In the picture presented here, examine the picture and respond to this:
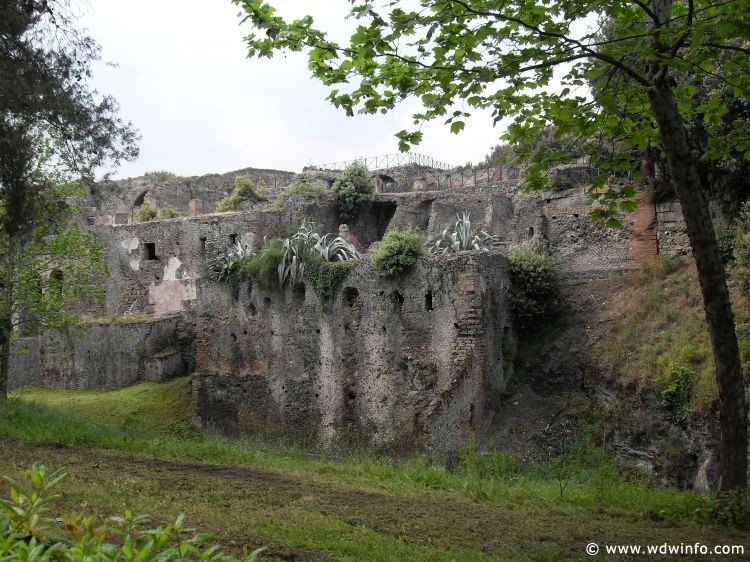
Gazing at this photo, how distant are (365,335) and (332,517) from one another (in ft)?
28.6

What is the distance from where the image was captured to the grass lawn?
340 inches

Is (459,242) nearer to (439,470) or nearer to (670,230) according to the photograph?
(670,230)

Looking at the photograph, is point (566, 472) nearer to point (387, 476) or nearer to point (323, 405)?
point (387, 476)

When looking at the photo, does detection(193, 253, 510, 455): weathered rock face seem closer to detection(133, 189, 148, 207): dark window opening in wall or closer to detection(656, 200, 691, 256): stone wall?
detection(656, 200, 691, 256): stone wall

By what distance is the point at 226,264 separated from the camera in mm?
20781

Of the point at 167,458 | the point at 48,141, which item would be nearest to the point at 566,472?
the point at 167,458

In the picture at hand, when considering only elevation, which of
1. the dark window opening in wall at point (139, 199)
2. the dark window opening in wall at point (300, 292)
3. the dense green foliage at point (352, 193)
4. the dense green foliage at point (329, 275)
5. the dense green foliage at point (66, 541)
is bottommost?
the dense green foliage at point (66, 541)

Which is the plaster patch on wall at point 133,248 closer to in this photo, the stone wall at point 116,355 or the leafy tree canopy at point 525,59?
the stone wall at point 116,355

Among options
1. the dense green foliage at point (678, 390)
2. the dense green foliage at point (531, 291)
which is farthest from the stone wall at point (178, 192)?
the dense green foliage at point (678, 390)

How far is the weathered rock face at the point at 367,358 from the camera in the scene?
55.5ft

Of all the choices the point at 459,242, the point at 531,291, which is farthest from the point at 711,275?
the point at 459,242

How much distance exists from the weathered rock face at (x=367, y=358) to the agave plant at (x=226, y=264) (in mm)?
402

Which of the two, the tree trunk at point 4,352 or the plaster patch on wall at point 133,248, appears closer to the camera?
the tree trunk at point 4,352

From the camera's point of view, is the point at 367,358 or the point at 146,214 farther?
the point at 146,214
